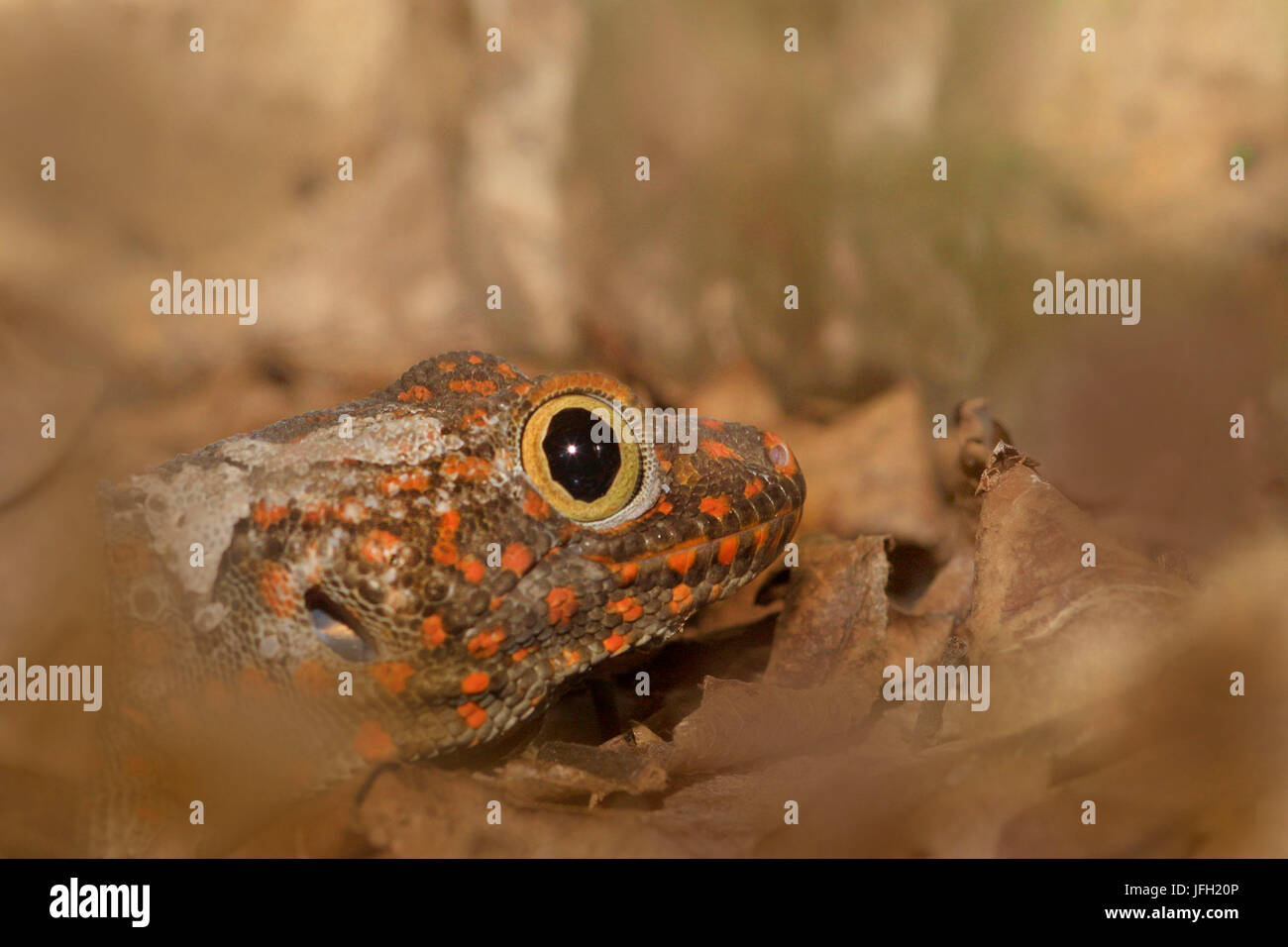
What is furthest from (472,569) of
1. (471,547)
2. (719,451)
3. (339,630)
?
(719,451)

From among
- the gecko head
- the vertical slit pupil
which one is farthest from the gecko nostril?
the vertical slit pupil

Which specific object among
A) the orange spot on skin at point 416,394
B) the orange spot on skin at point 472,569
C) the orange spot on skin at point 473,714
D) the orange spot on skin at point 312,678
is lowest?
the orange spot on skin at point 473,714

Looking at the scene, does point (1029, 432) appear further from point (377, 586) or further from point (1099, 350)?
point (377, 586)

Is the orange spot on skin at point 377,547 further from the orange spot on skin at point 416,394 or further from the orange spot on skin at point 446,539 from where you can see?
the orange spot on skin at point 416,394

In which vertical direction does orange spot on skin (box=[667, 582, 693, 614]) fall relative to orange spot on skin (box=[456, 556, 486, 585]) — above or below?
below

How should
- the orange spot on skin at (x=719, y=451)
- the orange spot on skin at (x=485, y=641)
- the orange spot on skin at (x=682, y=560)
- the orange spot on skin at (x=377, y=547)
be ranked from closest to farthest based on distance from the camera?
1. the orange spot on skin at (x=377, y=547)
2. the orange spot on skin at (x=485, y=641)
3. the orange spot on skin at (x=682, y=560)
4. the orange spot on skin at (x=719, y=451)

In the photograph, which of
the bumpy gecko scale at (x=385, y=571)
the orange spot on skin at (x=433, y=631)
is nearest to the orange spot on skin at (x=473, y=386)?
the bumpy gecko scale at (x=385, y=571)

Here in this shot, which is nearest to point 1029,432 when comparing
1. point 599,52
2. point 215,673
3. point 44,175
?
point 599,52

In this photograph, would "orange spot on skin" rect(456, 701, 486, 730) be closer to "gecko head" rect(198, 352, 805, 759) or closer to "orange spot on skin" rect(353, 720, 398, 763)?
"gecko head" rect(198, 352, 805, 759)
